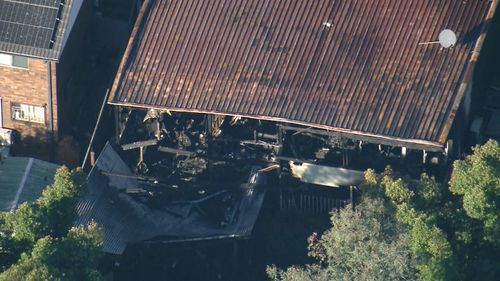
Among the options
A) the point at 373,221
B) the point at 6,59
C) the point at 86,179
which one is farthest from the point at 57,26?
the point at 373,221

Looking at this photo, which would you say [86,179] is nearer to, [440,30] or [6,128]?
[6,128]

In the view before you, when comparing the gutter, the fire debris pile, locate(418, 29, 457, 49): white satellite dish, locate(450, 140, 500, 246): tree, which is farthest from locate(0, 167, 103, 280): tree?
locate(418, 29, 457, 49): white satellite dish

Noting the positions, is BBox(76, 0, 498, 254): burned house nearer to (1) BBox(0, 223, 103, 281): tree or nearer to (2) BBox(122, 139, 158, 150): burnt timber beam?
(2) BBox(122, 139, 158, 150): burnt timber beam

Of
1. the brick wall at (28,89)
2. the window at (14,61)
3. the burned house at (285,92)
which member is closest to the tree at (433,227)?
the burned house at (285,92)

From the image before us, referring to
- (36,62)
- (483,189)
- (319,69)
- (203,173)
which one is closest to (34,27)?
(36,62)

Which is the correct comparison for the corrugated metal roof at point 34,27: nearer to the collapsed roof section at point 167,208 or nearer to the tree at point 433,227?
the collapsed roof section at point 167,208

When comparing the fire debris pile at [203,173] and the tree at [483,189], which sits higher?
the tree at [483,189]
